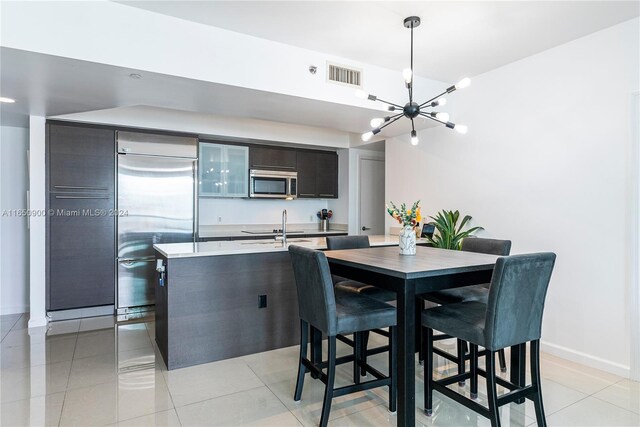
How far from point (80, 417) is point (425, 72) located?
154 inches

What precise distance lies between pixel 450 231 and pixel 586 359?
5.07 feet

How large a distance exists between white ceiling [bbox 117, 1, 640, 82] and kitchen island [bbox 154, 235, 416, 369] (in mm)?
1776

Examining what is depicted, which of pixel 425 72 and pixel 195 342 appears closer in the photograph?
pixel 195 342

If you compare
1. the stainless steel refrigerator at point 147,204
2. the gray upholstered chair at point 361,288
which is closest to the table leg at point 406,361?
the gray upholstered chair at point 361,288

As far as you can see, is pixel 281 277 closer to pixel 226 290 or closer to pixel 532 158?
pixel 226 290

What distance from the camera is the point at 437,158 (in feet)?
14.0

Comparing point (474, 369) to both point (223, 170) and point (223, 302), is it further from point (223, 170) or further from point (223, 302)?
point (223, 170)

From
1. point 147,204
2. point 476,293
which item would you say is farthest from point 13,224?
point 476,293

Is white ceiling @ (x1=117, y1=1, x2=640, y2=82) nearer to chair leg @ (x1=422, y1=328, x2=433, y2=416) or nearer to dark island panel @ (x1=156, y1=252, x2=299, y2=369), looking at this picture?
dark island panel @ (x1=156, y1=252, x2=299, y2=369)

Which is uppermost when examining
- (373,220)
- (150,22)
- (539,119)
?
(150,22)

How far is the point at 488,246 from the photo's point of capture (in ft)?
9.52

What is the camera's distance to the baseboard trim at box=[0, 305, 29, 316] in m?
4.36

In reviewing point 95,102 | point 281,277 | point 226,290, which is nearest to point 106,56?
point 95,102

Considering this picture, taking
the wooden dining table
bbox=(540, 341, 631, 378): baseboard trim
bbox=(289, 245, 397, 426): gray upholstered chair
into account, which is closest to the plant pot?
the wooden dining table
